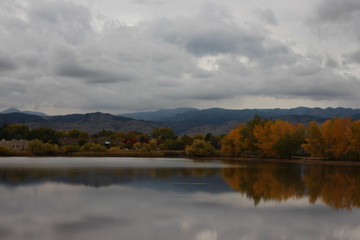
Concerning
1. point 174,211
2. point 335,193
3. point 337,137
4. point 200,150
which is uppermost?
point 337,137

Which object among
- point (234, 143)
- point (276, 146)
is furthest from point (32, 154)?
point (276, 146)

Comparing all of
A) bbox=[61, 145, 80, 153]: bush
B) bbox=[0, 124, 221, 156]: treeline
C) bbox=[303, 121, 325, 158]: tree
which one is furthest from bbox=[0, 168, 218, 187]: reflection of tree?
bbox=[61, 145, 80, 153]: bush

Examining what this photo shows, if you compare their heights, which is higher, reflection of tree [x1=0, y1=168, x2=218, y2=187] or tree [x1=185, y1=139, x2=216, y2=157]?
reflection of tree [x1=0, y1=168, x2=218, y2=187]

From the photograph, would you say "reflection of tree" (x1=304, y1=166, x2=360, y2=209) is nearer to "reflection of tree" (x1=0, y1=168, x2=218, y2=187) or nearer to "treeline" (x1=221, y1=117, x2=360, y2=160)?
"reflection of tree" (x1=0, y1=168, x2=218, y2=187)

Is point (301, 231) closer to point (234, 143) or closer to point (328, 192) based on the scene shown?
point (328, 192)

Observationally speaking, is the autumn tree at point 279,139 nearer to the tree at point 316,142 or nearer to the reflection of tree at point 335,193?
the tree at point 316,142

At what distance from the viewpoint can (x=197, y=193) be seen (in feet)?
100

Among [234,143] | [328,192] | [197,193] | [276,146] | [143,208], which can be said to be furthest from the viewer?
[234,143]

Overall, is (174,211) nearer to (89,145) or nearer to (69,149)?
(69,149)

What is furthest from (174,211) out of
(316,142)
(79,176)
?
(316,142)

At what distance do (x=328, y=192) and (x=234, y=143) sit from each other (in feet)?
241

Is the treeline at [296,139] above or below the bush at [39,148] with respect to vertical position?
above

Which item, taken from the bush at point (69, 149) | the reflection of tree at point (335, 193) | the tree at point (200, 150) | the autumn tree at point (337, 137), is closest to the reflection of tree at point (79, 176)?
the reflection of tree at point (335, 193)

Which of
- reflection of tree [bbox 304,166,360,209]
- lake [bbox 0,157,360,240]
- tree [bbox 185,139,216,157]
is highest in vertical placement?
lake [bbox 0,157,360,240]
